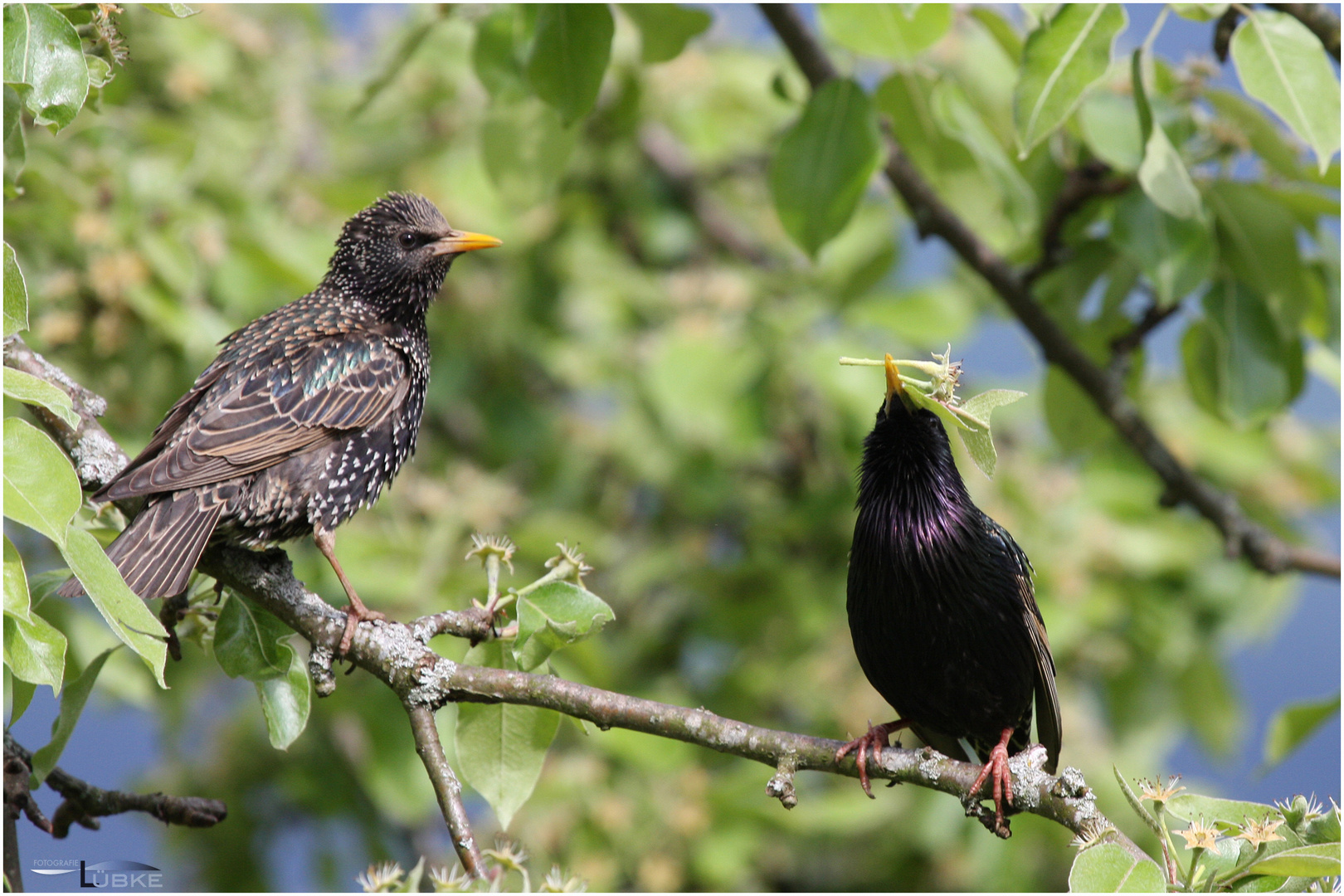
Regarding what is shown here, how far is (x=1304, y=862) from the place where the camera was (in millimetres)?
2002

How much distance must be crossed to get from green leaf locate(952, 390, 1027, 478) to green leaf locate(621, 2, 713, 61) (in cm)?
230

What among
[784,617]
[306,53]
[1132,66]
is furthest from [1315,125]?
[306,53]

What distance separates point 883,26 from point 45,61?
214cm

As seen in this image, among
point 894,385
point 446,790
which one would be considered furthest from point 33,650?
point 894,385

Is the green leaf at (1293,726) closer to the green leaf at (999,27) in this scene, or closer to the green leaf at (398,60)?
the green leaf at (999,27)

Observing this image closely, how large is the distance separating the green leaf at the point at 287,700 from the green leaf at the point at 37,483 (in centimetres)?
75

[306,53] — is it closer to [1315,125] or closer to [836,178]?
[836,178]

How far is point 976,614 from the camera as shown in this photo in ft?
9.09

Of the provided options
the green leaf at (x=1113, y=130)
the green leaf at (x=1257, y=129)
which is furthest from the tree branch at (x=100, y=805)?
the green leaf at (x=1257, y=129)

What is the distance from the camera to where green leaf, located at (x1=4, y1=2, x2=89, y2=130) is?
2.41 meters

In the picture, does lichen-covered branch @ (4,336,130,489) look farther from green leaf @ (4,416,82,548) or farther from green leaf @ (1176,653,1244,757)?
green leaf @ (1176,653,1244,757)

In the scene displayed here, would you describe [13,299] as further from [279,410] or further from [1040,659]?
[1040,659]

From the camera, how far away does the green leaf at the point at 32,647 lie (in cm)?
201

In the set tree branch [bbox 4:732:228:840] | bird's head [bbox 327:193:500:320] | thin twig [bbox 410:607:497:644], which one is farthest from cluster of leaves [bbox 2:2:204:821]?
bird's head [bbox 327:193:500:320]
